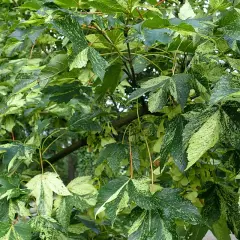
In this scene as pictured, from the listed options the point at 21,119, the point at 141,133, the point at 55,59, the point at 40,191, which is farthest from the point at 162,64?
the point at 21,119

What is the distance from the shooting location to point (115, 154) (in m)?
0.71

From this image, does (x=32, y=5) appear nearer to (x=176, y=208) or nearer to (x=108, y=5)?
(x=108, y=5)

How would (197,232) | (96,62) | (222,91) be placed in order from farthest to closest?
(197,232), (96,62), (222,91)

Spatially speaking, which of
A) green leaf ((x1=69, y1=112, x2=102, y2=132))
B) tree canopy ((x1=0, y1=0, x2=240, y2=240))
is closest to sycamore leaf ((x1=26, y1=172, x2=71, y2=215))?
tree canopy ((x1=0, y1=0, x2=240, y2=240))

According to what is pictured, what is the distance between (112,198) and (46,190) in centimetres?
17

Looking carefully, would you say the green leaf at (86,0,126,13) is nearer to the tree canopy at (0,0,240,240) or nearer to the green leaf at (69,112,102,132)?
the tree canopy at (0,0,240,240)

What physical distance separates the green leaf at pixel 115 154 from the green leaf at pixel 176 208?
164 millimetres

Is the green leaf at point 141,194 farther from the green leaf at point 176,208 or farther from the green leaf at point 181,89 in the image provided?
the green leaf at point 181,89

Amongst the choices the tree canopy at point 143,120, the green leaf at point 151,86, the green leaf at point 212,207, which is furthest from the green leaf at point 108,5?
the green leaf at point 212,207

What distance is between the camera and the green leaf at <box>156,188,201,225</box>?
53 centimetres

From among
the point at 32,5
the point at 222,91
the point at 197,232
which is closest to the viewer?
the point at 222,91

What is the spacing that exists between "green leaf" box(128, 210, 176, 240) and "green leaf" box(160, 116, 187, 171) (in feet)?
0.25

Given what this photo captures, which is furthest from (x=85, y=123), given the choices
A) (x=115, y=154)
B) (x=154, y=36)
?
(x=154, y=36)

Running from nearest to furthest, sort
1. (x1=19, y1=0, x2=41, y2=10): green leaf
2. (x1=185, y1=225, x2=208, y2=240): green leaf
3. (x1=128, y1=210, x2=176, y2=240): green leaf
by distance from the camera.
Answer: (x1=128, y1=210, x2=176, y2=240): green leaf → (x1=19, y1=0, x2=41, y2=10): green leaf → (x1=185, y1=225, x2=208, y2=240): green leaf
